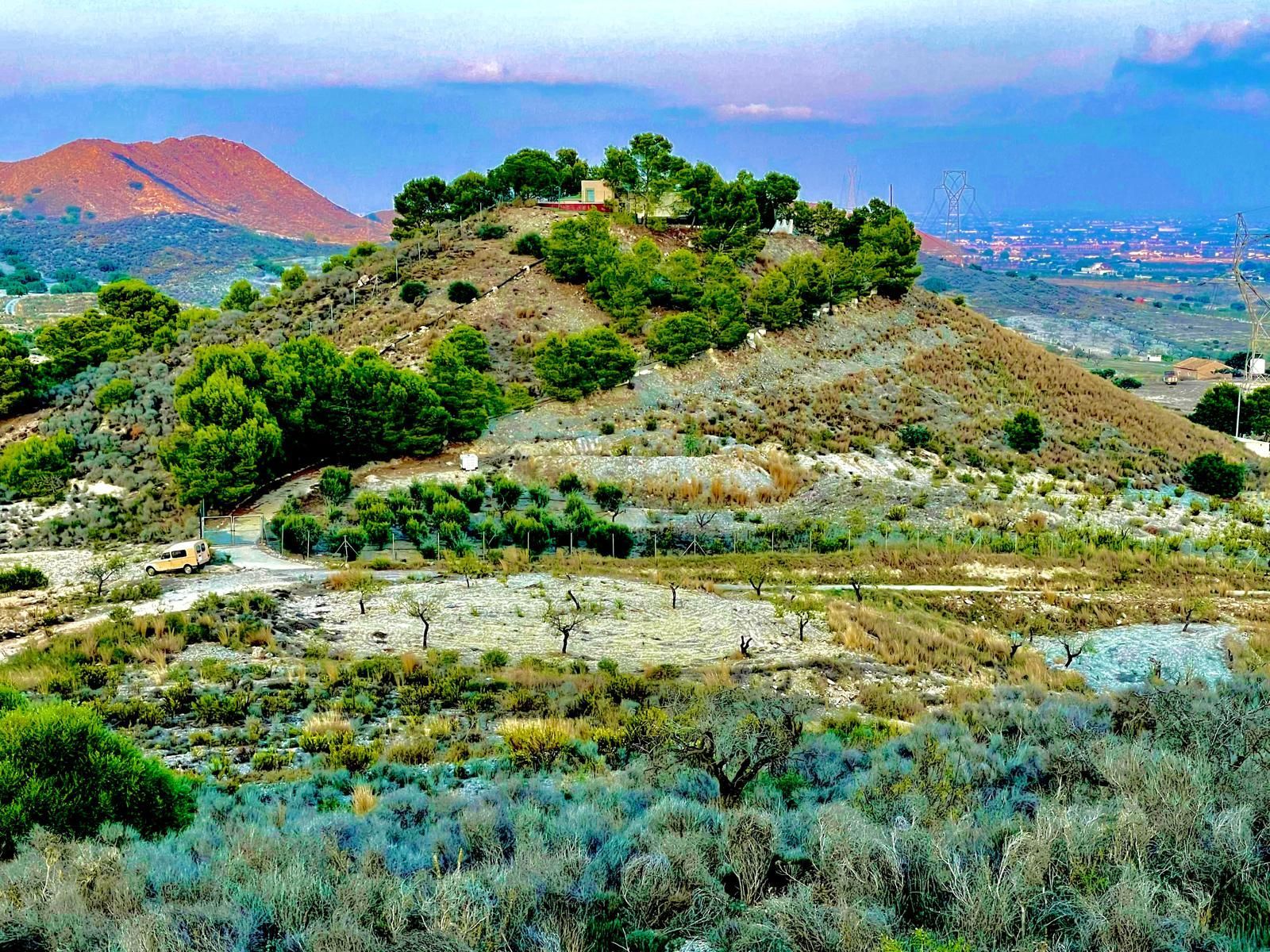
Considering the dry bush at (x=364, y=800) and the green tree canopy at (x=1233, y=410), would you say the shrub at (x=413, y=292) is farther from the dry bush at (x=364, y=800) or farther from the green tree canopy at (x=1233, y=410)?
the green tree canopy at (x=1233, y=410)

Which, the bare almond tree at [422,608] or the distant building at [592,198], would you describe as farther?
the distant building at [592,198]

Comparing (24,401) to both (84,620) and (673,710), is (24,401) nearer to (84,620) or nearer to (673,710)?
(84,620)

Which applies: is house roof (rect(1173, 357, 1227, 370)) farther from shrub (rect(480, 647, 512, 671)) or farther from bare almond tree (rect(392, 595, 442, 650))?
shrub (rect(480, 647, 512, 671))

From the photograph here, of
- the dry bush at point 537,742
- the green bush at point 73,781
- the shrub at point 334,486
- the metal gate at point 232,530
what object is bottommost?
the metal gate at point 232,530

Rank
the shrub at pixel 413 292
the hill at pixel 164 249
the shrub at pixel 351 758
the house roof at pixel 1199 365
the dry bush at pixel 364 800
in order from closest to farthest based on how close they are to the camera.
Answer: the dry bush at pixel 364 800 < the shrub at pixel 351 758 < the shrub at pixel 413 292 < the house roof at pixel 1199 365 < the hill at pixel 164 249

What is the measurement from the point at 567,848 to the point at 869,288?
51.5m

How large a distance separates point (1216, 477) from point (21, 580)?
40929 mm

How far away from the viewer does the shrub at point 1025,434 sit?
40.0m

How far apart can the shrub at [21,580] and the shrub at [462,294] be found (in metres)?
26.8

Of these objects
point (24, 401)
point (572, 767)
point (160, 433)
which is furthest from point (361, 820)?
point (24, 401)

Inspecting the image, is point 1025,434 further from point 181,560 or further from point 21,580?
point 21,580

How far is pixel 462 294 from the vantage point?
155 feet

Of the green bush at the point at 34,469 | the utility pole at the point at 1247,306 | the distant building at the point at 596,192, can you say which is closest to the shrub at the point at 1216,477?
the utility pole at the point at 1247,306

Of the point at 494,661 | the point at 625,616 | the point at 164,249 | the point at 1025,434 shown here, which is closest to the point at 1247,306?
the point at 1025,434
